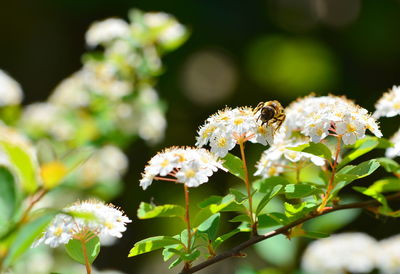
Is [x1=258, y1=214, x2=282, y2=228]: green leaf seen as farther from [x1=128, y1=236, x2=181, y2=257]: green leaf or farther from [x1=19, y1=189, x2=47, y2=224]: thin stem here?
[x1=19, y1=189, x2=47, y2=224]: thin stem

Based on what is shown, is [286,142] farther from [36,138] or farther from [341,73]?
[341,73]

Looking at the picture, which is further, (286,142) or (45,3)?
(45,3)

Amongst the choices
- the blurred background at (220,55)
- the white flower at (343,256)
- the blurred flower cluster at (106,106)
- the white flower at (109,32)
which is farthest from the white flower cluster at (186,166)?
the blurred background at (220,55)

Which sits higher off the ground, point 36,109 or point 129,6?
point 129,6

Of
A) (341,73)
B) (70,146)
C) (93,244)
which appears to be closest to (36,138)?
(70,146)

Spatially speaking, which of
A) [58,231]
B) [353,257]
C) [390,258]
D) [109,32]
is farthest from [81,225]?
[109,32]

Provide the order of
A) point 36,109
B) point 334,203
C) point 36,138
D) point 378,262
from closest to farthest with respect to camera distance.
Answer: point 334,203
point 378,262
point 36,138
point 36,109

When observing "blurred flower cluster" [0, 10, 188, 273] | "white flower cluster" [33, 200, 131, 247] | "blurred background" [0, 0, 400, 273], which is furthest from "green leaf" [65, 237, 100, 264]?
"blurred background" [0, 0, 400, 273]
